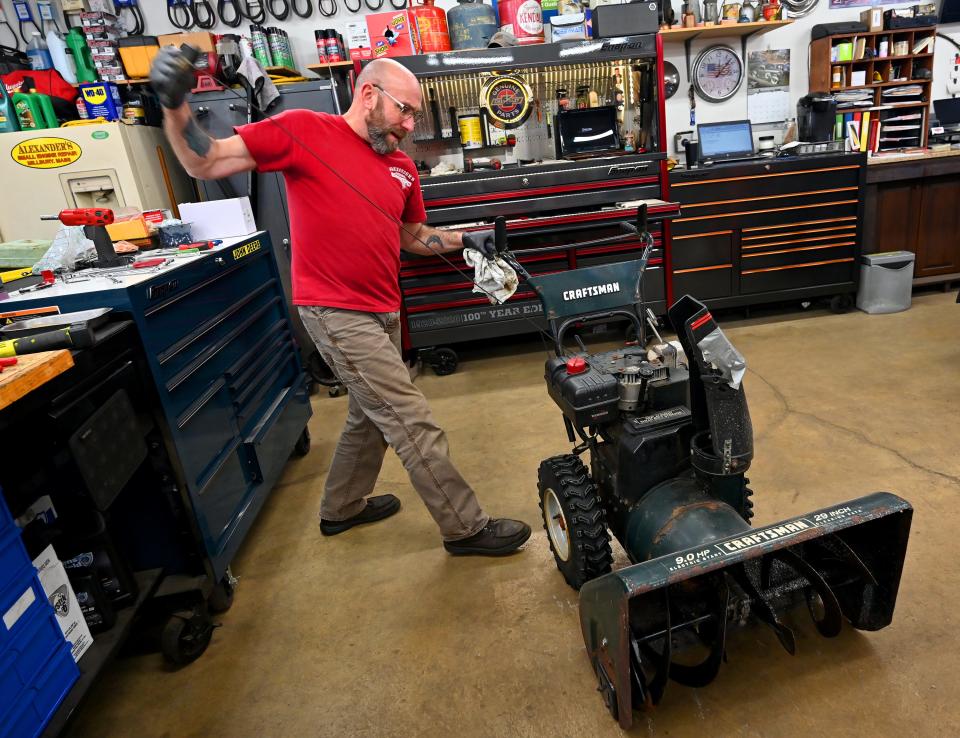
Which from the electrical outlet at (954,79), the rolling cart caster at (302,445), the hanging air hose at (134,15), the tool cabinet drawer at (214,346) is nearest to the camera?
the tool cabinet drawer at (214,346)

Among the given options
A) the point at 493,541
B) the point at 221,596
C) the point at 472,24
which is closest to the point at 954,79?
the point at 472,24

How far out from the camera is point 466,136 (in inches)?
154

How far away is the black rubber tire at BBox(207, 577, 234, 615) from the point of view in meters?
1.80

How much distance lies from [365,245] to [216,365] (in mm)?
651

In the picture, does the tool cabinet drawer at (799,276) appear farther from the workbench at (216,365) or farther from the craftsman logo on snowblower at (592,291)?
the workbench at (216,365)

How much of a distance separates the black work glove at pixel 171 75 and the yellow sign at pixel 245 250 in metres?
0.84

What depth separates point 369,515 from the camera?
222 cm

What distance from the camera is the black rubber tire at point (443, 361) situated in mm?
3654

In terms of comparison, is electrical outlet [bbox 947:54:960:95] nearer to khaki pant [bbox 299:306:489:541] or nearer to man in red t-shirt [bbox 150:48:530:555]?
man in red t-shirt [bbox 150:48:530:555]

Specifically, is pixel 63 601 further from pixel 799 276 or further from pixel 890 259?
pixel 890 259

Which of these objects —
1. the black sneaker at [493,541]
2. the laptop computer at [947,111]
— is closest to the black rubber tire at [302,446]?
the black sneaker at [493,541]

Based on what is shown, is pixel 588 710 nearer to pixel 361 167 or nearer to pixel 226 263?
pixel 361 167

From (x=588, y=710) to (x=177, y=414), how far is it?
1283mm

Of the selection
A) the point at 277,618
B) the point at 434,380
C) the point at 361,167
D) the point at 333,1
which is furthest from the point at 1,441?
the point at 333,1
